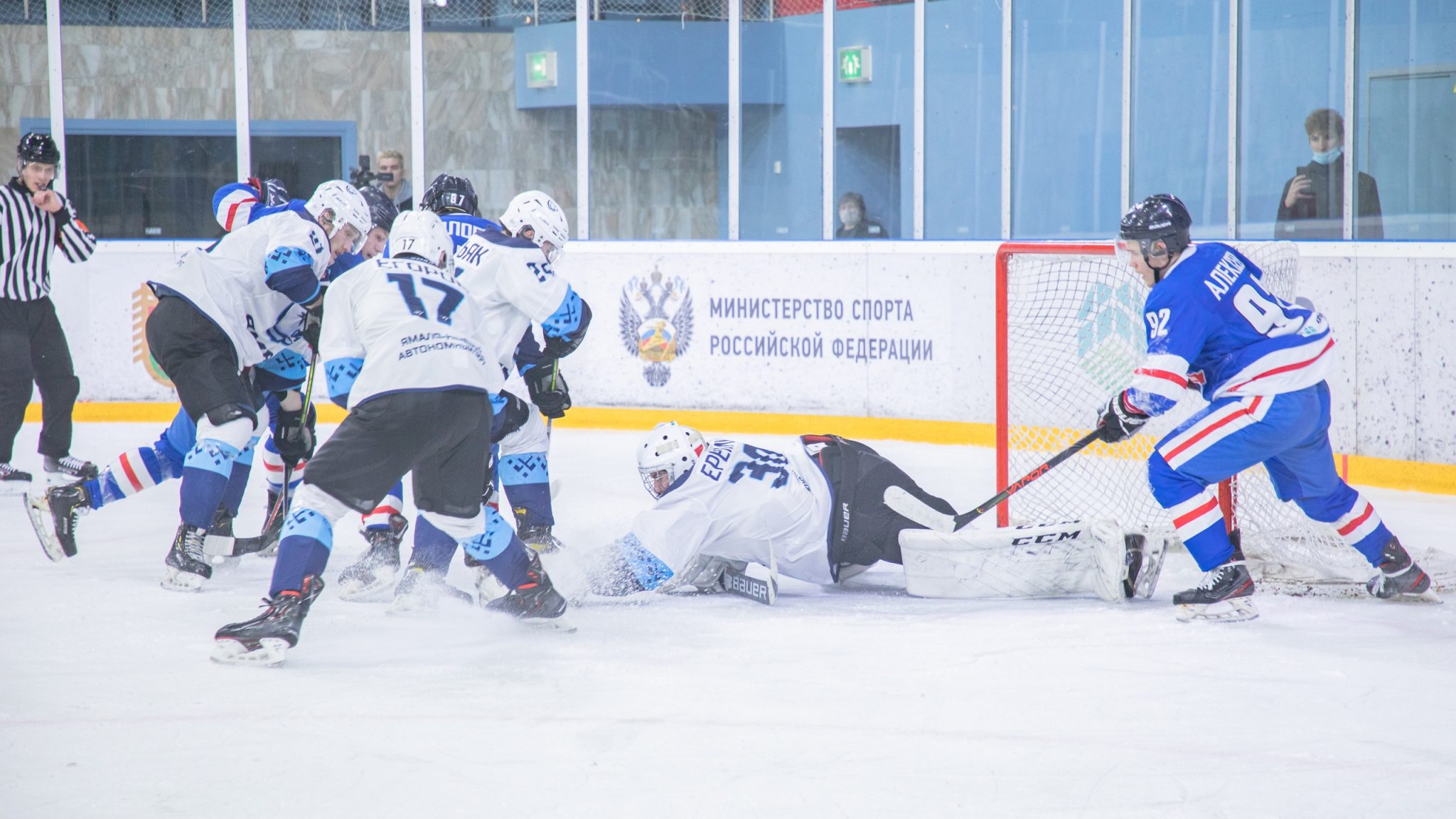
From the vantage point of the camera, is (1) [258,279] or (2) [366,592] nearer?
(2) [366,592]

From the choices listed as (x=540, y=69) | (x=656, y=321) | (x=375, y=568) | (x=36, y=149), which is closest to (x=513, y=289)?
(x=375, y=568)

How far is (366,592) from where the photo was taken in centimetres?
354

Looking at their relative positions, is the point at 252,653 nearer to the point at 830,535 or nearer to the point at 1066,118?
the point at 830,535

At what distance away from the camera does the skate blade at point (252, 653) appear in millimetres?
2826

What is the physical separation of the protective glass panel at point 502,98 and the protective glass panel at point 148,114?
1213 millimetres

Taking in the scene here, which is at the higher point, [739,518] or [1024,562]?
[739,518]

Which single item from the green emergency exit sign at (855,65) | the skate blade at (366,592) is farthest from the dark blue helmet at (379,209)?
the green emergency exit sign at (855,65)

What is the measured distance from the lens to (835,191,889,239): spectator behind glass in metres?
7.25

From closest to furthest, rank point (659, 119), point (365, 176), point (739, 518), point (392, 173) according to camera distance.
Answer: point (739, 518), point (392, 173), point (365, 176), point (659, 119)

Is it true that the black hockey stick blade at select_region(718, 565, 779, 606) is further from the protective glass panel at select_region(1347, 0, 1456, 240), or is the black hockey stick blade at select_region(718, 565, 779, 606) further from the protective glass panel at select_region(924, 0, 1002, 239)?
the protective glass panel at select_region(924, 0, 1002, 239)

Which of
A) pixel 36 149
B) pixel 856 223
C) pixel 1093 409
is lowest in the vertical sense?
pixel 1093 409

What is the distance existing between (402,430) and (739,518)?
89 cm

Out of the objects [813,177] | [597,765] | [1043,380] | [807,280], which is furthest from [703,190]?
[597,765]

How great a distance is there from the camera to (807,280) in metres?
6.89
